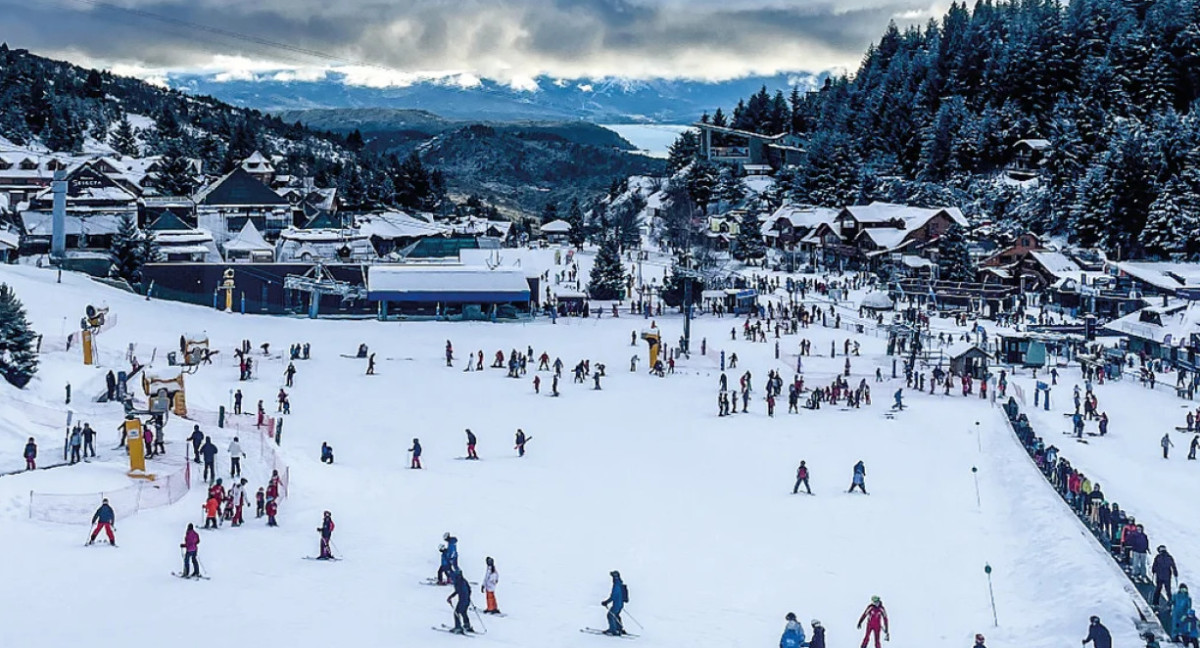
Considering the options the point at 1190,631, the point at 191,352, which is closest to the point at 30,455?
the point at 191,352

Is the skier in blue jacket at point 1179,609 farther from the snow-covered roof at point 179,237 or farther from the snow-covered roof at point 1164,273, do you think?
the snow-covered roof at point 179,237

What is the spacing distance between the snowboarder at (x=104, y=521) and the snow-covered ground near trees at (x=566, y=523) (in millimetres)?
196

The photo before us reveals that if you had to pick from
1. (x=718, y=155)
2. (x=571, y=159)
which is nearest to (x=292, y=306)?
(x=718, y=155)

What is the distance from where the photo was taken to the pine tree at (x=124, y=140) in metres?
95.0

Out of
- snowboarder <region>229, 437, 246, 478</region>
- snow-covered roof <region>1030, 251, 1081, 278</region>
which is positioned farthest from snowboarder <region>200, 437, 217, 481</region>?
snow-covered roof <region>1030, 251, 1081, 278</region>

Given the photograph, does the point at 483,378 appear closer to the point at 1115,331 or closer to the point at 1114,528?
the point at 1114,528

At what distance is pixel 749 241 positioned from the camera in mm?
71625

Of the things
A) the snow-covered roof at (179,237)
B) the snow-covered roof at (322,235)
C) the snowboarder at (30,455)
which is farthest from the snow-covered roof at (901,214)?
the snowboarder at (30,455)

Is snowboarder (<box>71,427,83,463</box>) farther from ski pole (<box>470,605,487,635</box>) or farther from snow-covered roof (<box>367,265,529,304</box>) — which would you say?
snow-covered roof (<box>367,265,529,304</box>)

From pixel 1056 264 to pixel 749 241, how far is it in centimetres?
1901

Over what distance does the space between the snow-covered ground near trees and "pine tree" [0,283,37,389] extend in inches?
18.5

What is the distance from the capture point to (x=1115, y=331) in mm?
43875

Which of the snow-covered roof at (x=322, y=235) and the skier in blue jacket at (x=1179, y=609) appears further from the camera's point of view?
the snow-covered roof at (x=322, y=235)

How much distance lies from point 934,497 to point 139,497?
1361cm
